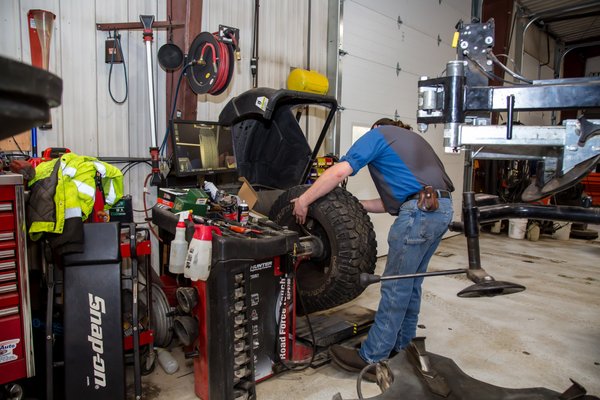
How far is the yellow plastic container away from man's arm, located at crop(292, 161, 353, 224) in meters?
1.77

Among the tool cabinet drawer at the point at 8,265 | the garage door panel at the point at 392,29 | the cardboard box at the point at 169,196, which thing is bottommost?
the tool cabinet drawer at the point at 8,265

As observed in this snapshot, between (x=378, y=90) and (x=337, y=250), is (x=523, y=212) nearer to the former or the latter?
(x=337, y=250)

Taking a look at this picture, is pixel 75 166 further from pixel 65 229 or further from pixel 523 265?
pixel 523 265

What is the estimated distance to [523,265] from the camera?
17.0 feet

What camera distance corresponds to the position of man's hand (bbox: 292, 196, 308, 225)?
267 centimetres

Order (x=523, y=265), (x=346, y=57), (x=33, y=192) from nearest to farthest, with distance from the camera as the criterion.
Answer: (x=33, y=192) → (x=346, y=57) → (x=523, y=265)

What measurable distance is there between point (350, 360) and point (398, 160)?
122cm

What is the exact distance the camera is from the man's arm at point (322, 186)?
2.40 meters

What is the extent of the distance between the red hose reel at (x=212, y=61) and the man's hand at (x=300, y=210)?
1.11 metres

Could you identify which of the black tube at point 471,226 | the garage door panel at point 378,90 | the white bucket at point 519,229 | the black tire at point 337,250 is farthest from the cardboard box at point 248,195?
the white bucket at point 519,229

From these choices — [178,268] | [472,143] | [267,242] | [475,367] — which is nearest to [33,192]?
[178,268]

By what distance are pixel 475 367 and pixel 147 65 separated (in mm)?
3266

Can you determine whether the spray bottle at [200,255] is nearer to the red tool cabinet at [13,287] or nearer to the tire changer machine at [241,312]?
the tire changer machine at [241,312]

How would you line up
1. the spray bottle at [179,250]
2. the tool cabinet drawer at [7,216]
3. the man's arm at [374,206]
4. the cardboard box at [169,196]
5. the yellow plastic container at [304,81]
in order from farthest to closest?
the yellow plastic container at [304,81]
the man's arm at [374,206]
the cardboard box at [169,196]
the spray bottle at [179,250]
the tool cabinet drawer at [7,216]
